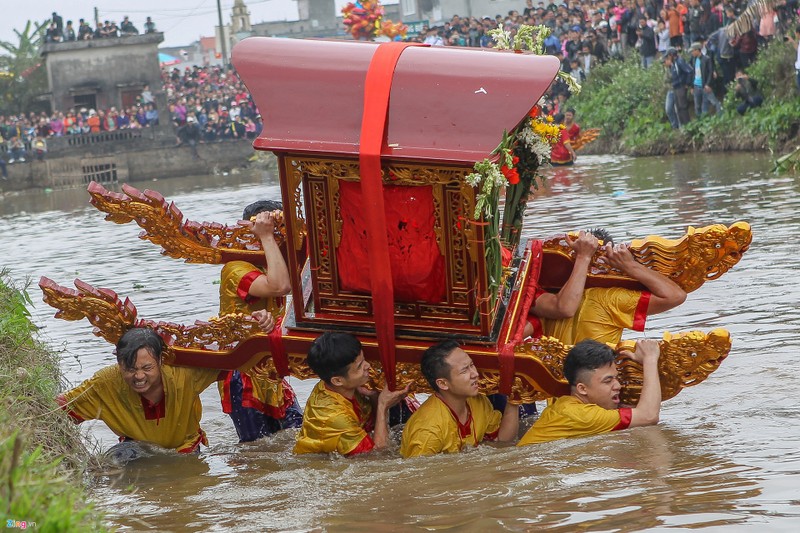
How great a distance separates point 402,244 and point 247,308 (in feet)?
4.70

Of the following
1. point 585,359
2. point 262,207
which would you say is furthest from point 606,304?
point 262,207

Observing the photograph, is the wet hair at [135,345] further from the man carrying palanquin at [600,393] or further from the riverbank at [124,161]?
the riverbank at [124,161]

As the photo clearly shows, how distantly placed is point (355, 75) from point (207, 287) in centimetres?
645

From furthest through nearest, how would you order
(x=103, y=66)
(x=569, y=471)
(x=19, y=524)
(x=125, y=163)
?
(x=103, y=66) < (x=125, y=163) < (x=569, y=471) < (x=19, y=524)

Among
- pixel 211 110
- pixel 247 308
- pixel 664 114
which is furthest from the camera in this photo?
pixel 211 110

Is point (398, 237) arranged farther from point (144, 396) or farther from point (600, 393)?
point (144, 396)

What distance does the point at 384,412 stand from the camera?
238 inches

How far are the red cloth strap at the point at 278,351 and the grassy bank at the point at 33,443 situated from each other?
1092 millimetres

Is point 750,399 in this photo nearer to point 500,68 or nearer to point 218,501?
point 500,68

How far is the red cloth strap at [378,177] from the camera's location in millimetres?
5531

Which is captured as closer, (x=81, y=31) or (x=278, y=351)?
(x=278, y=351)

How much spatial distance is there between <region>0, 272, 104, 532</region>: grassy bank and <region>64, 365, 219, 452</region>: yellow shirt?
21cm

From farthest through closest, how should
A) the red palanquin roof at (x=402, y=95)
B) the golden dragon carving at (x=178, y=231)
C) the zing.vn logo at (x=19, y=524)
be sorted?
1. the golden dragon carving at (x=178, y=231)
2. the red palanquin roof at (x=402, y=95)
3. the zing.vn logo at (x=19, y=524)

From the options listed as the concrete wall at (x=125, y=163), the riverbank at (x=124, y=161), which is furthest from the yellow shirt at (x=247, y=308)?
the concrete wall at (x=125, y=163)
